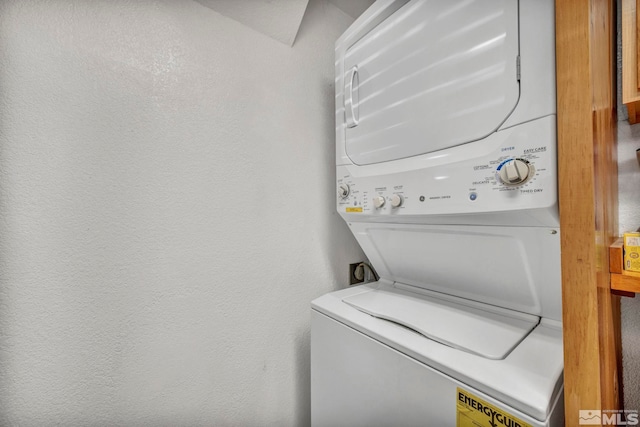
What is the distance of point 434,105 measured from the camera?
821 millimetres

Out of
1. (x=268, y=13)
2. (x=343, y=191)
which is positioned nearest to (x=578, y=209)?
(x=343, y=191)

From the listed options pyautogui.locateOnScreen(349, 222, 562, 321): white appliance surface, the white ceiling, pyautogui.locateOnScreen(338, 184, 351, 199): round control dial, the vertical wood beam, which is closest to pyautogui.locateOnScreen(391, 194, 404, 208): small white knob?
pyautogui.locateOnScreen(349, 222, 562, 321): white appliance surface

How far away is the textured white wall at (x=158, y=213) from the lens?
32.1 inches

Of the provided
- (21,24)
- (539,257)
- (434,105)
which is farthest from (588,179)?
(21,24)

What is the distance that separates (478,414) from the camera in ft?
1.82

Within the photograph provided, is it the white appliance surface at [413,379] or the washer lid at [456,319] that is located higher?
the washer lid at [456,319]

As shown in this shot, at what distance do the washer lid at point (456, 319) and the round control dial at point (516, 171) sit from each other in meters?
0.42

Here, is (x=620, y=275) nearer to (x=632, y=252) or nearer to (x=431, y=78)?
(x=632, y=252)

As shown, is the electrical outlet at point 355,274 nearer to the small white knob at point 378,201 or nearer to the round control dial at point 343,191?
the round control dial at point 343,191

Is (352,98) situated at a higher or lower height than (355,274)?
higher

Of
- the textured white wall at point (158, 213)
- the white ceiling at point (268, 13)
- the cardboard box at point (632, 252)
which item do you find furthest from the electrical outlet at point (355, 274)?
the white ceiling at point (268, 13)

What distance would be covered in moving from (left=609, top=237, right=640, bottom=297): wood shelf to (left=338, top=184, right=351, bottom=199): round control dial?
81 cm

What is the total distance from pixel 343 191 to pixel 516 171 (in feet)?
2.16

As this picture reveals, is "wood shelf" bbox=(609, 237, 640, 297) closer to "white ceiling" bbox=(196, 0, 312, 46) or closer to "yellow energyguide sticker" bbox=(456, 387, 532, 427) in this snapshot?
"yellow energyguide sticker" bbox=(456, 387, 532, 427)
